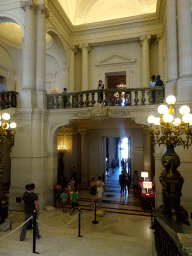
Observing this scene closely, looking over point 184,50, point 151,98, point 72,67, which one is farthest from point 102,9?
point 151,98

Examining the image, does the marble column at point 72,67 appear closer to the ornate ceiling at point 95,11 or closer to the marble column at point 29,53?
the ornate ceiling at point 95,11

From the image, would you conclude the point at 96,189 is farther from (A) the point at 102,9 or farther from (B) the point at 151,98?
(A) the point at 102,9

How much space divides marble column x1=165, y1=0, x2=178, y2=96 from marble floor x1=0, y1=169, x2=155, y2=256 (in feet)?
18.0

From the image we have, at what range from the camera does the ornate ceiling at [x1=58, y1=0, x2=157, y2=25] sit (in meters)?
13.0

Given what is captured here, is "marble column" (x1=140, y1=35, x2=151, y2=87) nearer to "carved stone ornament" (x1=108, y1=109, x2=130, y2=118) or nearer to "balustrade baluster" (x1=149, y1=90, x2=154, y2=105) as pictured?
"balustrade baluster" (x1=149, y1=90, x2=154, y2=105)

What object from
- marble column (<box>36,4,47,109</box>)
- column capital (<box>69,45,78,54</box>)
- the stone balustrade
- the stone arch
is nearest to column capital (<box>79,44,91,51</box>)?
column capital (<box>69,45,78,54</box>)

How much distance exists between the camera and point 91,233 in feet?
21.6

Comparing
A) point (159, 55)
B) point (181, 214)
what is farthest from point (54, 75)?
point (181, 214)

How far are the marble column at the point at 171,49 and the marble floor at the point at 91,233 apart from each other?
18.0ft

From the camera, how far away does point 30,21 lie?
959cm

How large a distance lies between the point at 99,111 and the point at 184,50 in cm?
427

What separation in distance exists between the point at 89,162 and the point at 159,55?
8.66m

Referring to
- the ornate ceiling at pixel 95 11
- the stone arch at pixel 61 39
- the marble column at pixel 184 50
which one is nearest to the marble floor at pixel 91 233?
the marble column at pixel 184 50

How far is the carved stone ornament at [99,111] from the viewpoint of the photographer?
8.73m
